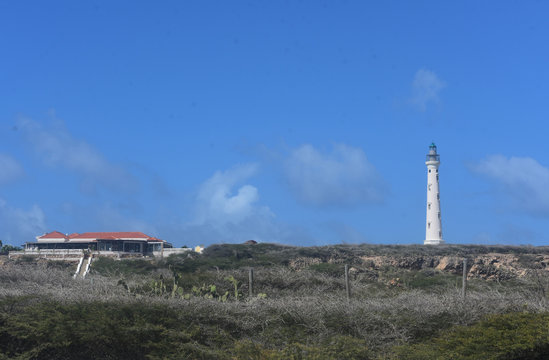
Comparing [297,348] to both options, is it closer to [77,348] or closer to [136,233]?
[77,348]

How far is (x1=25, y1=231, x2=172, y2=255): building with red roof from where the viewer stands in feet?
230

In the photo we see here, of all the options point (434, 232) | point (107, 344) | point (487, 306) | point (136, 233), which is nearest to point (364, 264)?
point (434, 232)

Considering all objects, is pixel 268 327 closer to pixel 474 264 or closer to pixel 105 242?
pixel 474 264

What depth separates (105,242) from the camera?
7025 centimetres

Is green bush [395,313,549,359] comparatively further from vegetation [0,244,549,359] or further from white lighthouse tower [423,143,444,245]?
white lighthouse tower [423,143,444,245]

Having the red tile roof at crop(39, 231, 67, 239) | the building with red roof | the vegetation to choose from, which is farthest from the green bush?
the red tile roof at crop(39, 231, 67, 239)

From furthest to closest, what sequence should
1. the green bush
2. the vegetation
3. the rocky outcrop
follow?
the rocky outcrop < the vegetation < the green bush

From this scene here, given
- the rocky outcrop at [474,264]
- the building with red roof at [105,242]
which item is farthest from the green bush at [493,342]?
the building with red roof at [105,242]

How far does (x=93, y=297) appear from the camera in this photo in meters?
15.2

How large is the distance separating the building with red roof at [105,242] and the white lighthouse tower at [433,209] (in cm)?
2841

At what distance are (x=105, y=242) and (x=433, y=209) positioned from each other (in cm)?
3492

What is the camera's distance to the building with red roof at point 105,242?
7000cm

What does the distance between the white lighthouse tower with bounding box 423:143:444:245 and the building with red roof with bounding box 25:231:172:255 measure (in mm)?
28407

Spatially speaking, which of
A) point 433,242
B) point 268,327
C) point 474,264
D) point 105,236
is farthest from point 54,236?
point 268,327
